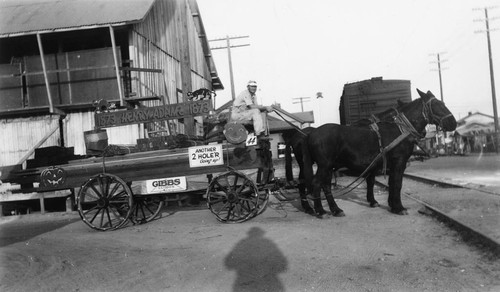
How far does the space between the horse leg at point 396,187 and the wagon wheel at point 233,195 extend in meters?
2.68

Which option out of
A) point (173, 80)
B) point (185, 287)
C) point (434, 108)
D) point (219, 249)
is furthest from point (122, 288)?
point (173, 80)

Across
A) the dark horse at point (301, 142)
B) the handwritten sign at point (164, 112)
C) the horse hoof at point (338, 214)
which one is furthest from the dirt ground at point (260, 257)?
the handwritten sign at point (164, 112)

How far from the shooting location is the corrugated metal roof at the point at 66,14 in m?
11.4

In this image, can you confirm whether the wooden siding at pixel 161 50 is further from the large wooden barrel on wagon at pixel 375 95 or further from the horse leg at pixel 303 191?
the large wooden barrel on wagon at pixel 375 95

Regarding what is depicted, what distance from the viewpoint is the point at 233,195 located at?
7176 millimetres

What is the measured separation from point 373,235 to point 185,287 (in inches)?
123

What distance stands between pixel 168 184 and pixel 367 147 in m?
3.98

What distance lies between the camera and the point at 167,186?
738 centimetres

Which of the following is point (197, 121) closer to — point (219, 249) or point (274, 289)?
point (219, 249)

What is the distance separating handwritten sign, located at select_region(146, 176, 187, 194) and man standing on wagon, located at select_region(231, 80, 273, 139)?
156cm

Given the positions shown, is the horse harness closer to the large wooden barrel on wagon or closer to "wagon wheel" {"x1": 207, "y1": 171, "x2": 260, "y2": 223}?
"wagon wheel" {"x1": 207, "y1": 171, "x2": 260, "y2": 223}

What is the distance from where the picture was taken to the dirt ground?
13.4 ft

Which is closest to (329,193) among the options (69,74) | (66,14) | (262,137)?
(262,137)

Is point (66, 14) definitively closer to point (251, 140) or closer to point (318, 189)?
point (251, 140)
